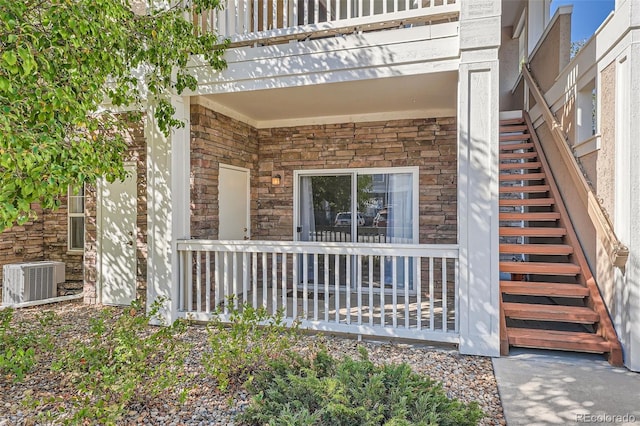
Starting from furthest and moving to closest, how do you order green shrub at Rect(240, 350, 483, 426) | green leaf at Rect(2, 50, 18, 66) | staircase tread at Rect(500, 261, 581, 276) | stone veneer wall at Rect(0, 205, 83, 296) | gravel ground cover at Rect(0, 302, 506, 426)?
stone veneer wall at Rect(0, 205, 83, 296), staircase tread at Rect(500, 261, 581, 276), gravel ground cover at Rect(0, 302, 506, 426), green shrub at Rect(240, 350, 483, 426), green leaf at Rect(2, 50, 18, 66)

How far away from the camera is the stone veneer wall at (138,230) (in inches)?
229

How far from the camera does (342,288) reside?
6.53 metres

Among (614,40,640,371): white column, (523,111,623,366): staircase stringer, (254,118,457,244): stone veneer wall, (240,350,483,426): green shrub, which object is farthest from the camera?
(254,118,457,244): stone veneer wall

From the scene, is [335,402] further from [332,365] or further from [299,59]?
[299,59]

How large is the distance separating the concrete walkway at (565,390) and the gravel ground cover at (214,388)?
15cm

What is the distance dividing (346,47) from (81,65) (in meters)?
2.73

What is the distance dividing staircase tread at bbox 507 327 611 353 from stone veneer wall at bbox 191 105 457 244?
2.19 m

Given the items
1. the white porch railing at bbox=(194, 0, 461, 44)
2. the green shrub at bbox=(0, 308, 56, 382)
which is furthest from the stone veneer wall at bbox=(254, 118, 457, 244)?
the green shrub at bbox=(0, 308, 56, 382)

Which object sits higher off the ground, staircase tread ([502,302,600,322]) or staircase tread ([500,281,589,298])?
staircase tread ([500,281,589,298])

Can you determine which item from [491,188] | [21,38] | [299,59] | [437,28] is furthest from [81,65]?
[491,188]

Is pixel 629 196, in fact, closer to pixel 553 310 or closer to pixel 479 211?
pixel 479 211

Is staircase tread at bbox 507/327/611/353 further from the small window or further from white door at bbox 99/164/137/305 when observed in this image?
the small window

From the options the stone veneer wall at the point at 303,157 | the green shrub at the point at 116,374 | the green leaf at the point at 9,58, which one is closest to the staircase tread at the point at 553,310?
the stone veneer wall at the point at 303,157

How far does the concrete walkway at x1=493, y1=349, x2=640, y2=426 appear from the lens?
2744 millimetres
